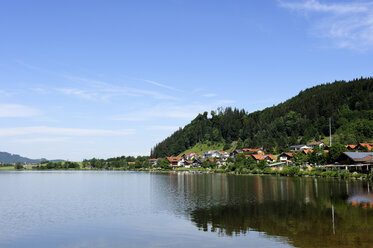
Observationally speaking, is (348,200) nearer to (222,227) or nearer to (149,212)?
(222,227)

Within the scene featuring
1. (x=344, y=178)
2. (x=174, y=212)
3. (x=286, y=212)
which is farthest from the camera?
(x=344, y=178)

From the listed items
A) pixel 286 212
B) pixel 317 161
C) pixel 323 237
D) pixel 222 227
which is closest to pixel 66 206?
pixel 222 227

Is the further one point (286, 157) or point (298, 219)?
point (286, 157)

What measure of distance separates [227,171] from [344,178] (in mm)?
62602

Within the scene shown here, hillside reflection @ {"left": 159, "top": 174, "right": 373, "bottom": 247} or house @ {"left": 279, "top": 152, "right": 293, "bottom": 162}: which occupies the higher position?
house @ {"left": 279, "top": 152, "right": 293, "bottom": 162}

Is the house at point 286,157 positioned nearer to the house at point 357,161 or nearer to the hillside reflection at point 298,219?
the house at point 357,161

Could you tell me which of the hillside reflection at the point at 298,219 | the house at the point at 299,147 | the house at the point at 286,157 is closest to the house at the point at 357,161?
the house at the point at 286,157

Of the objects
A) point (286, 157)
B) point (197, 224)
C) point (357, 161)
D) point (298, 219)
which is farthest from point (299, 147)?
point (197, 224)

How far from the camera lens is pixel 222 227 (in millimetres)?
26344

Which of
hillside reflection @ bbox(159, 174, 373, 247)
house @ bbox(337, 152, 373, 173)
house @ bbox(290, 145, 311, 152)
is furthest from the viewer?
house @ bbox(290, 145, 311, 152)

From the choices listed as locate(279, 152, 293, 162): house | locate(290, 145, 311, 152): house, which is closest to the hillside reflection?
locate(279, 152, 293, 162): house

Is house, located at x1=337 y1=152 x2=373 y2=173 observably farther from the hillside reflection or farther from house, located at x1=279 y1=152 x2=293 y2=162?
the hillside reflection

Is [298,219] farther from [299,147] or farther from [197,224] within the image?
[299,147]

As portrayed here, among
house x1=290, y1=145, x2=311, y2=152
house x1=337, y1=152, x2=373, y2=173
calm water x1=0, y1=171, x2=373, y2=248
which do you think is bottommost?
calm water x1=0, y1=171, x2=373, y2=248
